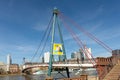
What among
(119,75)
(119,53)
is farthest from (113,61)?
(119,75)

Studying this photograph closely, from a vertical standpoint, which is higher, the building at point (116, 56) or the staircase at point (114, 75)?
the building at point (116, 56)

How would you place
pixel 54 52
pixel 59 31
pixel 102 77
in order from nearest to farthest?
1. pixel 102 77
2. pixel 54 52
3. pixel 59 31

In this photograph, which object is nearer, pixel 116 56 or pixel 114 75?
pixel 114 75

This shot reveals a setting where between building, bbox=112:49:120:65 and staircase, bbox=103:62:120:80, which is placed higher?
building, bbox=112:49:120:65

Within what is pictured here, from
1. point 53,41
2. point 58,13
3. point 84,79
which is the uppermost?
point 58,13

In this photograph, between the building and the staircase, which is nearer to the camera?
the staircase

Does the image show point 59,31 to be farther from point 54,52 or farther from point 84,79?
point 84,79

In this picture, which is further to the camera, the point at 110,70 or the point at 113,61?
the point at 113,61

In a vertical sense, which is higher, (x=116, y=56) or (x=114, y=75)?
(x=116, y=56)

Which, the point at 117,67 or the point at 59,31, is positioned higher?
the point at 59,31

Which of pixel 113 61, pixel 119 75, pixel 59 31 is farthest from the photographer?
pixel 59 31

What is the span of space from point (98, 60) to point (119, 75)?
143 inches

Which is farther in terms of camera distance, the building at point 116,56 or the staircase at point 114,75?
the building at point 116,56

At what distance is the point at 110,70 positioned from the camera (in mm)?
24891
